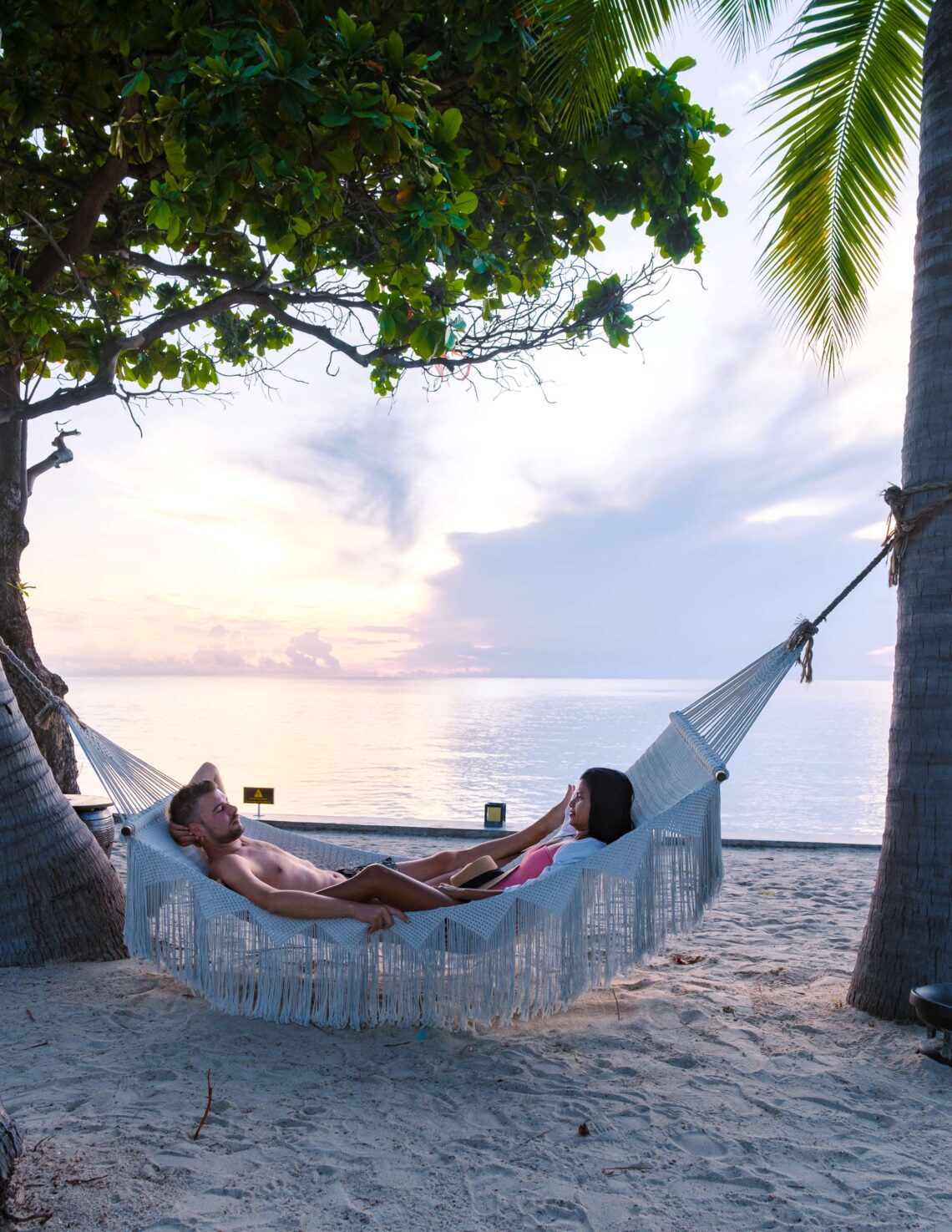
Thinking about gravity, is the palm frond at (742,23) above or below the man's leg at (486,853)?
above

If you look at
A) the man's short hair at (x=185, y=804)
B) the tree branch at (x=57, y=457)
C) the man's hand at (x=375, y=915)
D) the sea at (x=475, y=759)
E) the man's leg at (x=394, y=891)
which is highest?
the tree branch at (x=57, y=457)

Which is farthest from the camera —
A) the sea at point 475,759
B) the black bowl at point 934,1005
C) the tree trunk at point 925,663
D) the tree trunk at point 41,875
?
the sea at point 475,759

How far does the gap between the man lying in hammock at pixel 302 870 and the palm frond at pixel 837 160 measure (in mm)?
1989

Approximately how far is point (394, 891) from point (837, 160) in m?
2.73

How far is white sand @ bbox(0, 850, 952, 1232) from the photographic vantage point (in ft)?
4.49

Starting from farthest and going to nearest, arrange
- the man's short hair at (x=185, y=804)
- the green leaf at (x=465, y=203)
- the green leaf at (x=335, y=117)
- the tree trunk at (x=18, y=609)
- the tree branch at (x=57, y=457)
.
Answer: the tree branch at (x=57, y=457) → the tree trunk at (x=18, y=609) → the green leaf at (x=465, y=203) → the man's short hair at (x=185, y=804) → the green leaf at (x=335, y=117)

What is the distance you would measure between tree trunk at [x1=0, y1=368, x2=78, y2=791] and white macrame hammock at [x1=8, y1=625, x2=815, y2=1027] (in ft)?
7.47

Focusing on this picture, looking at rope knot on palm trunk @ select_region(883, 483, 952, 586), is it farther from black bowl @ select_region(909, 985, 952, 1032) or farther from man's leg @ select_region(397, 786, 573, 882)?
man's leg @ select_region(397, 786, 573, 882)

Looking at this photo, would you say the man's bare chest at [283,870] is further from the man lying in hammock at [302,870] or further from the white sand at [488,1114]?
the white sand at [488,1114]

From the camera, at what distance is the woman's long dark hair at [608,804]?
7.37 feet

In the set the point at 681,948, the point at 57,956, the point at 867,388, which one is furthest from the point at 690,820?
the point at 867,388

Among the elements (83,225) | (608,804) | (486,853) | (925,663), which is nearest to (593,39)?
(83,225)

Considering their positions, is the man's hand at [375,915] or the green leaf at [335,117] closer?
the man's hand at [375,915]

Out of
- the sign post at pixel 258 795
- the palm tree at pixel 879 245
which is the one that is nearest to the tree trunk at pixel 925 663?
the palm tree at pixel 879 245
